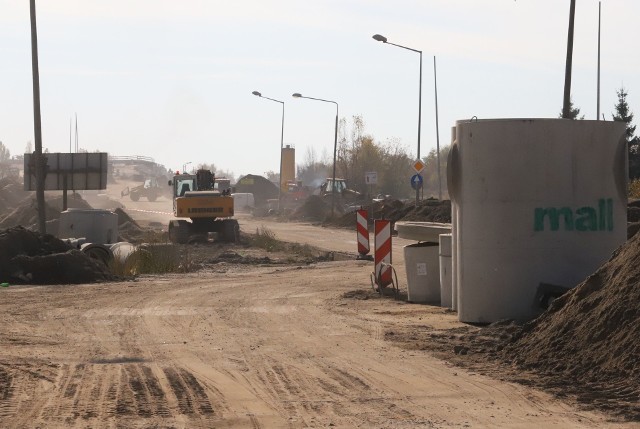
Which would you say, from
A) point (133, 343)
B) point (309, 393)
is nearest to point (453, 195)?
point (133, 343)

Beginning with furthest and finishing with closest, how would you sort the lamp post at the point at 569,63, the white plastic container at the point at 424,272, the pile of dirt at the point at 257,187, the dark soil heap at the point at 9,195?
1. the pile of dirt at the point at 257,187
2. the dark soil heap at the point at 9,195
3. the lamp post at the point at 569,63
4. the white plastic container at the point at 424,272

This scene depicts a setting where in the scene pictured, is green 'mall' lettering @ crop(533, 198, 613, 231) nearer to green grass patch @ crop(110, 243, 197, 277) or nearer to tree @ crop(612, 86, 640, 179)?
green grass patch @ crop(110, 243, 197, 277)

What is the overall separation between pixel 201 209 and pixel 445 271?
24.2 metres

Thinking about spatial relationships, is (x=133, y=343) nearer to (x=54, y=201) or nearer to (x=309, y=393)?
(x=309, y=393)

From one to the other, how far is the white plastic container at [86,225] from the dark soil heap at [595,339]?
22281 millimetres

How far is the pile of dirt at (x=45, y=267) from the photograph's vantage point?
22797 mm

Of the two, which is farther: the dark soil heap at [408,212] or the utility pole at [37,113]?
the dark soil heap at [408,212]

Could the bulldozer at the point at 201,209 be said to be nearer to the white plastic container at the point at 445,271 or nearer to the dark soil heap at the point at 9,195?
the white plastic container at the point at 445,271

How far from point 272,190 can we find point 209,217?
65.5 m

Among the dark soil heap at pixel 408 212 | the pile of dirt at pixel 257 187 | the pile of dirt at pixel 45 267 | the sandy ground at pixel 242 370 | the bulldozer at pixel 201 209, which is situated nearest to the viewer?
the sandy ground at pixel 242 370

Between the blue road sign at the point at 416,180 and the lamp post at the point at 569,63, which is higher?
the lamp post at the point at 569,63

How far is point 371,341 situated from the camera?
41.1 ft

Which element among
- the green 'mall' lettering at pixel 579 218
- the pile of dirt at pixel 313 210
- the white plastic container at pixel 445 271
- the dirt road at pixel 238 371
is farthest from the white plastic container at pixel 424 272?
the pile of dirt at pixel 313 210

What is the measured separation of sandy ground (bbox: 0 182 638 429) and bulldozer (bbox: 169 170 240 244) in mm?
20591
